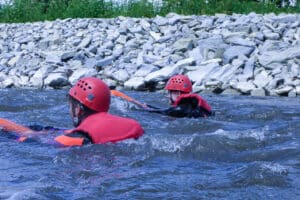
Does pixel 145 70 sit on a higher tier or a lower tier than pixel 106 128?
lower

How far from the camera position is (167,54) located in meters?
15.3

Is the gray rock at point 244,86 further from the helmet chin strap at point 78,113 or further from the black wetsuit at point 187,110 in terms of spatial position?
the helmet chin strap at point 78,113

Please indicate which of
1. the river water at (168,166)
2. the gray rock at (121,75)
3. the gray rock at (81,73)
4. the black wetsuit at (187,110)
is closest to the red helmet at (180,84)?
the black wetsuit at (187,110)

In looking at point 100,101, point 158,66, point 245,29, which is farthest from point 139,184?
point 245,29

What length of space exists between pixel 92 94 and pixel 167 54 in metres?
9.53

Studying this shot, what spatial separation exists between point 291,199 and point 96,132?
1.97 metres

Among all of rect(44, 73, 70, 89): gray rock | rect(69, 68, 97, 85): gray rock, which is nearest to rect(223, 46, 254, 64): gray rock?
rect(69, 68, 97, 85): gray rock

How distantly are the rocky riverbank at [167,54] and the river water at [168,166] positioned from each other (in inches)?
197

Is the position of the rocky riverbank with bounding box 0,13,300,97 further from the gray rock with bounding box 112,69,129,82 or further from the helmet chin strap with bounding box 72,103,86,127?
the helmet chin strap with bounding box 72,103,86,127

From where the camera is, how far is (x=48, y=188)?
14.6ft

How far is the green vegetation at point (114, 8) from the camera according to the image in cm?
2244

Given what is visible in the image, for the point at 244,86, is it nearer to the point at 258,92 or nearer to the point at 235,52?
the point at 258,92

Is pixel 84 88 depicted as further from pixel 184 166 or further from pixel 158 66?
pixel 158 66

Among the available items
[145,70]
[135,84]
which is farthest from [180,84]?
[145,70]
